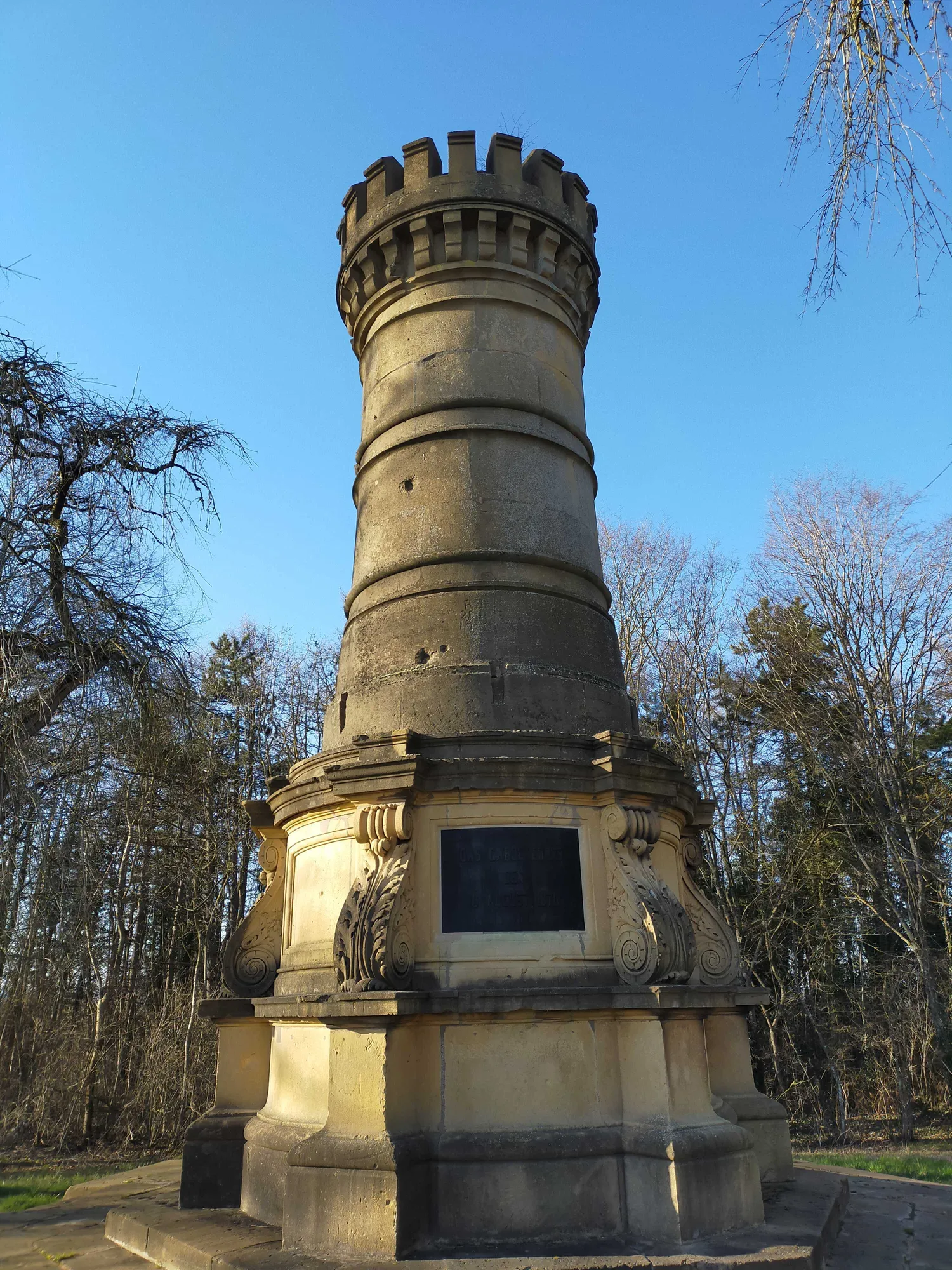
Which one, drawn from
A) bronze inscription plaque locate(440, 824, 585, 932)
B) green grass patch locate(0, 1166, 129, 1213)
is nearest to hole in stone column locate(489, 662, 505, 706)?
bronze inscription plaque locate(440, 824, 585, 932)

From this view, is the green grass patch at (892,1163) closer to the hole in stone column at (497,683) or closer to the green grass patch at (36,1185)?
the hole in stone column at (497,683)

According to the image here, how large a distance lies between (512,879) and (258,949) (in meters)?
2.53

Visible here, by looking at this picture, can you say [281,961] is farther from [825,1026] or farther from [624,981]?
[825,1026]

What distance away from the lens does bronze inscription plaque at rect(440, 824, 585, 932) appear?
583cm

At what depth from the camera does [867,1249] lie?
214 inches

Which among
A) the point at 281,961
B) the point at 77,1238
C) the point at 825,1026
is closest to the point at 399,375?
the point at 281,961

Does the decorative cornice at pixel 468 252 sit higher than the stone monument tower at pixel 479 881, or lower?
higher

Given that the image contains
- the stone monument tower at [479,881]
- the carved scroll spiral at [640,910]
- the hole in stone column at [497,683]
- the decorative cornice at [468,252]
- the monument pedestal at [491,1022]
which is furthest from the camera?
the decorative cornice at [468,252]

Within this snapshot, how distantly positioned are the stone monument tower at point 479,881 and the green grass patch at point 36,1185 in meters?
2.28

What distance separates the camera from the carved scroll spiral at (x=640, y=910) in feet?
18.4

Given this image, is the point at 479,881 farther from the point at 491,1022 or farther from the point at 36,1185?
the point at 36,1185

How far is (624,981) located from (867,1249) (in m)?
2.15

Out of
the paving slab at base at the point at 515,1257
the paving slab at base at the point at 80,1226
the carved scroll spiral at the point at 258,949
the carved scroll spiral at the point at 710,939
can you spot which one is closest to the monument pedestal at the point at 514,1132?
the paving slab at base at the point at 515,1257

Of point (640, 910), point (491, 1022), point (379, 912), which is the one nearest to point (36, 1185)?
point (379, 912)
